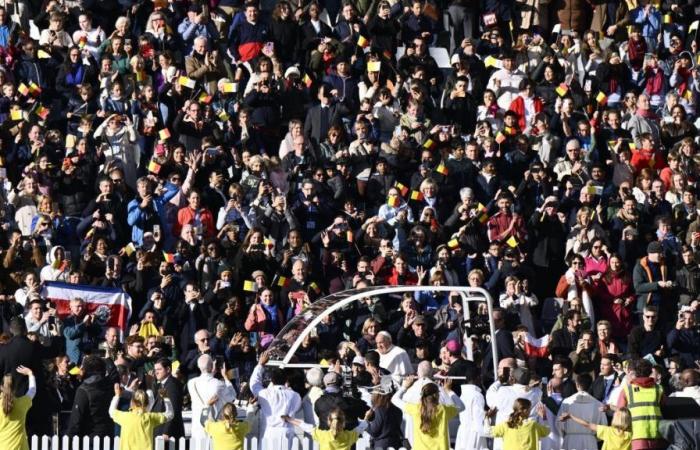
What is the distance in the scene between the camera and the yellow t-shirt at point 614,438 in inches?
882

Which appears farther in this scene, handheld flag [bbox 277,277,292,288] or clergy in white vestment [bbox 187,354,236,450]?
handheld flag [bbox 277,277,292,288]

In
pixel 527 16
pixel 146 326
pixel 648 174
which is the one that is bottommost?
pixel 146 326

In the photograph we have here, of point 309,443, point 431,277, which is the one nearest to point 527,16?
point 431,277

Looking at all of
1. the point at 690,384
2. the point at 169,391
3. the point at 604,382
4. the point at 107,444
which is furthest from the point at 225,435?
the point at 690,384

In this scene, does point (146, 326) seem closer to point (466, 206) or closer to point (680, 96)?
point (466, 206)

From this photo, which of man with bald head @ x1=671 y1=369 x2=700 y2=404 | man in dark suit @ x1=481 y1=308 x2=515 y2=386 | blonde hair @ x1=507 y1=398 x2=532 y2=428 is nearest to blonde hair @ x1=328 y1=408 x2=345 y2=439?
blonde hair @ x1=507 y1=398 x2=532 y2=428

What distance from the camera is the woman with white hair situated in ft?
76.5

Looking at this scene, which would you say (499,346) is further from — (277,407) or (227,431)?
(227,431)

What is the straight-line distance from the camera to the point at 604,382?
24703 millimetres

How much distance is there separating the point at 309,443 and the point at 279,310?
3918 mm

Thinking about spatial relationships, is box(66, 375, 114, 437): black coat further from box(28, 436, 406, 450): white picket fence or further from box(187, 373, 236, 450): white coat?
box(187, 373, 236, 450): white coat

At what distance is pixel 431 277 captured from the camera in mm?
27062

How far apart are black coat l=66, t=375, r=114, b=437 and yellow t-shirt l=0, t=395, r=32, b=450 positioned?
127cm

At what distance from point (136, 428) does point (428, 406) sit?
290 centimetres
